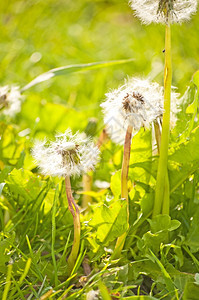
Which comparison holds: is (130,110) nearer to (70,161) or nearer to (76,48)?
(70,161)

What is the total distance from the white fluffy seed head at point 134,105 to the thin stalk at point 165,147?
40 millimetres

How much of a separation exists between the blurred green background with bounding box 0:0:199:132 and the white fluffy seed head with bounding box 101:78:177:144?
870mm

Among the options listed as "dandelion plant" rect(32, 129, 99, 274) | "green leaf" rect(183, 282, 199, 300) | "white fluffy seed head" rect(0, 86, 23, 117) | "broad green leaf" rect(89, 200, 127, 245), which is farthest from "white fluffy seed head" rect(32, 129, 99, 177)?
"white fluffy seed head" rect(0, 86, 23, 117)

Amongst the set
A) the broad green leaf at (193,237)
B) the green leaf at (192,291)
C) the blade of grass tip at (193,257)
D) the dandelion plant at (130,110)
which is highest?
the dandelion plant at (130,110)

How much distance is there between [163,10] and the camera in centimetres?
91

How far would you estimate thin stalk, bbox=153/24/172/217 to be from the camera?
93 centimetres

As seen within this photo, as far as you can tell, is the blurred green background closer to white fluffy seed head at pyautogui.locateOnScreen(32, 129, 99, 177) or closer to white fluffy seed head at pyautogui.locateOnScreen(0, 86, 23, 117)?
white fluffy seed head at pyautogui.locateOnScreen(0, 86, 23, 117)

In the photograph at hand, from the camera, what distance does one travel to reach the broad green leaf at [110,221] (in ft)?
3.14

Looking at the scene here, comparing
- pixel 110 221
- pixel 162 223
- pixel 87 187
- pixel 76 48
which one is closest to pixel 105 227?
pixel 110 221

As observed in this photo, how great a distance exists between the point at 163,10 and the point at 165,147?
0.31 meters

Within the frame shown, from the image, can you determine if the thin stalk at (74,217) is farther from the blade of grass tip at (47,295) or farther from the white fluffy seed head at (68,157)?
the blade of grass tip at (47,295)

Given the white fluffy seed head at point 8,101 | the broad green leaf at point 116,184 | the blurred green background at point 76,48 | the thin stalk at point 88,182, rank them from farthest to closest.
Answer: the blurred green background at point 76,48 → the white fluffy seed head at point 8,101 → the thin stalk at point 88,182 → the broad green leaf at point 116,184

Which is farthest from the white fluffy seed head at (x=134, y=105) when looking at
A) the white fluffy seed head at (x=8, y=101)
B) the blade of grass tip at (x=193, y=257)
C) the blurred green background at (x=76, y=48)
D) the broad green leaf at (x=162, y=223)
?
the blurred green background at (x=76, y=48)

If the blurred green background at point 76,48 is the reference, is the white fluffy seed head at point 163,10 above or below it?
below
